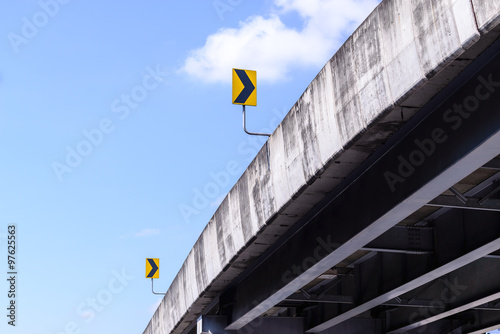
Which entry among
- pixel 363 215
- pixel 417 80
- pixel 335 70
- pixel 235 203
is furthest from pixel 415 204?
pixel 235 203

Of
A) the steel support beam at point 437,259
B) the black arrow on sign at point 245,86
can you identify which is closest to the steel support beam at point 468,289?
the steel support beam at point 437,259

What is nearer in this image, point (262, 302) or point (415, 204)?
point (415, 204)

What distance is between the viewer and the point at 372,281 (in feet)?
54.7

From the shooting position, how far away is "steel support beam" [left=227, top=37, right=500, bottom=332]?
8.44 metres

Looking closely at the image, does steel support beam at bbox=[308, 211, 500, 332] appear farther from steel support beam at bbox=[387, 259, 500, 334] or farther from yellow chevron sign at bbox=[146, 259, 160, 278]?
yellow chevron sign at bbox=[146, 259, 160, 278]

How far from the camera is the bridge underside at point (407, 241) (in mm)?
8875

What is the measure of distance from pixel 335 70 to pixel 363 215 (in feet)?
8.36

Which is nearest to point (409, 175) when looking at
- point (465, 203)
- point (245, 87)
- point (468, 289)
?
point (465, 203)

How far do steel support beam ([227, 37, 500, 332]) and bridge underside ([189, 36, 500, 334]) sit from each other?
16mm

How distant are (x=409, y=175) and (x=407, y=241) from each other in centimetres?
432

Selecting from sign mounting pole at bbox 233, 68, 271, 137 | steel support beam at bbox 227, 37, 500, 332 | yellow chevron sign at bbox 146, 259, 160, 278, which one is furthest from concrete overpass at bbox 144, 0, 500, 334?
yellow chevron sign at bbox 146, 259, 160, 278

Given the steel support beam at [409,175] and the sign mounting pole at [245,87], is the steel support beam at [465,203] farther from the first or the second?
the sign mounting pole at [245,87]

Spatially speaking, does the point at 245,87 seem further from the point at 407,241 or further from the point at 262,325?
the point at 262,325

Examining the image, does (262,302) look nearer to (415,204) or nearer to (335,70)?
(415,204)
